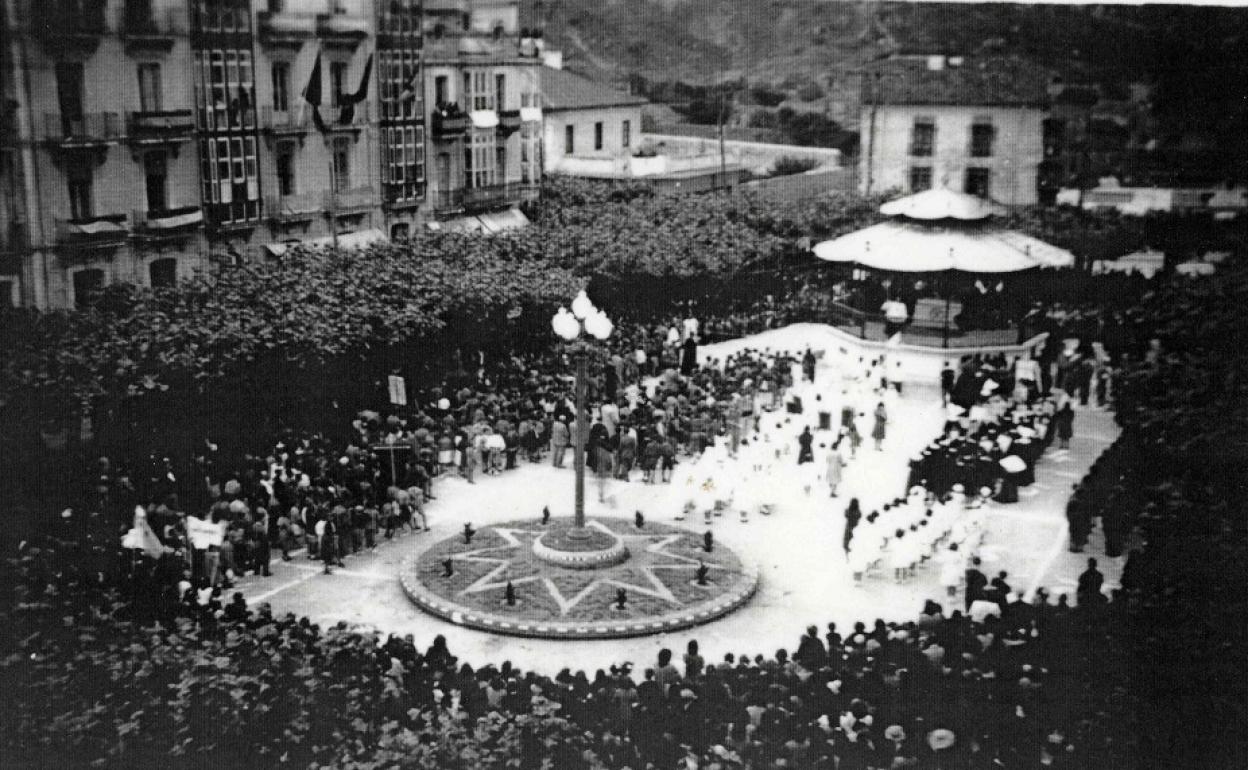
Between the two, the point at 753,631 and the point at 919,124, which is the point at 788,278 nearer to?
the point at 919,124

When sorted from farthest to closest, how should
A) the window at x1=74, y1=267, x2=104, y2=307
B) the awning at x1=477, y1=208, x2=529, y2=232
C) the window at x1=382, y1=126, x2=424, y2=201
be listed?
1. the awning at x1=477, y1=208, x2=529, y2=232
2. the window at x1=382, y1=126, x2=424, y2=201
3. the window at x1=74, y1=267, x2=104, y2=307

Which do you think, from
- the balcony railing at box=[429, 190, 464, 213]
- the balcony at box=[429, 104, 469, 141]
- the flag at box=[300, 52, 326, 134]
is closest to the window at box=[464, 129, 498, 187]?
the balcony at box=[429, 104, 469, 141]

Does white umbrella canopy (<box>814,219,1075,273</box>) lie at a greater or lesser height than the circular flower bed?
greater

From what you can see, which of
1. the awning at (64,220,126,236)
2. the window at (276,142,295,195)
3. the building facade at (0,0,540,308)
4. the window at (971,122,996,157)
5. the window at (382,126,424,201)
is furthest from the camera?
the window at (971,122,996,157)

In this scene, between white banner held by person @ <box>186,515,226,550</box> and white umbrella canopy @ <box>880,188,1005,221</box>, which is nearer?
white banner held by person @ <box>186,515,226,550</box>

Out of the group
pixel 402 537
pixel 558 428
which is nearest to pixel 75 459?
pixel 402 537

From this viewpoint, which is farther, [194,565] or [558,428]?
[558,428]

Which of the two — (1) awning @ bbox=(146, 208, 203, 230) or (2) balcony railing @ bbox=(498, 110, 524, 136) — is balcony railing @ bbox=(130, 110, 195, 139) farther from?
(2) balcony railing @ bbox=(498, 110, 524, 136)
